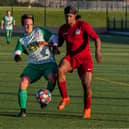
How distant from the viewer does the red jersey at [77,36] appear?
12789mm

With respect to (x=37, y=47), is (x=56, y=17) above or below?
below

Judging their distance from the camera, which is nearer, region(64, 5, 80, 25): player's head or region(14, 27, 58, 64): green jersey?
region(64, 5, 80, 25): player's head

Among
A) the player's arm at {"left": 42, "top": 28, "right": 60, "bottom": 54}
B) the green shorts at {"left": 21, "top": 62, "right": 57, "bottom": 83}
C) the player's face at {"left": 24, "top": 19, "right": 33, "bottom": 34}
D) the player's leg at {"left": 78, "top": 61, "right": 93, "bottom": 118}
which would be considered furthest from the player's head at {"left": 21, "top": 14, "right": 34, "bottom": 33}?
the player's leg at {"left": 78, "top": 61, "right": 93, "bottom": 118}

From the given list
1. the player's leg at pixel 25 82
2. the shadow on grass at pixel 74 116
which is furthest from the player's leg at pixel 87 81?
the player's leg at pixel 25 82

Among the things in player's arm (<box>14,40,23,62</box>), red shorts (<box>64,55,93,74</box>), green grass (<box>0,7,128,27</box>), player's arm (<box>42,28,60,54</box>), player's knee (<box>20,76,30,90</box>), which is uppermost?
player's arm (<box>42,28,60,54</box>)

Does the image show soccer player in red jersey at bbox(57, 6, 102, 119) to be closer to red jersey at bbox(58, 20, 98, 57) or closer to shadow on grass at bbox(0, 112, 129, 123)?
red jersey at bbox(58, 20, 98, 57)

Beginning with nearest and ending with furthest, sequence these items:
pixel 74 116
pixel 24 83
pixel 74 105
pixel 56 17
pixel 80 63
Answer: pixel 24 83, pixel 80 63, pixel 74 116, pixel 74 105, pixel 56 17

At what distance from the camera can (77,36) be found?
12828 mm

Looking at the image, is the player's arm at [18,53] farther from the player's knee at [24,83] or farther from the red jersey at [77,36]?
the red jersey at [77,36]

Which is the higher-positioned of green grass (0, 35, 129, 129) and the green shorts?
the green shorts

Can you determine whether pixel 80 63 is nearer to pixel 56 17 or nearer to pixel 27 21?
pixel 27 21

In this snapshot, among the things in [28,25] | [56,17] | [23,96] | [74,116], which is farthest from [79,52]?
[56,17]

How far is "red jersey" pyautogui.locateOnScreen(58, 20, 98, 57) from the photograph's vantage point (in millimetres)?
12789

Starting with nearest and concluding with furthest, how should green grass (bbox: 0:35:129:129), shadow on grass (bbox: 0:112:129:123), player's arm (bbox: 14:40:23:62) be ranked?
green grass (bbox: 0:35:129:129), shadow on grass (bbox: 0:112:129:123), player's arm (bbox: 14:40:23:62)
